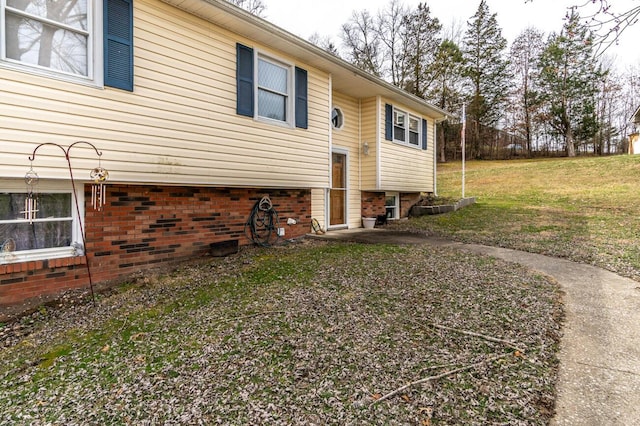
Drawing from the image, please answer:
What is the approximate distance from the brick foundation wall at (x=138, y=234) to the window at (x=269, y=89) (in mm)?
1566

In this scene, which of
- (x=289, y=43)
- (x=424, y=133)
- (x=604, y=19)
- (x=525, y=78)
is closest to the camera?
(x=604, y=19)

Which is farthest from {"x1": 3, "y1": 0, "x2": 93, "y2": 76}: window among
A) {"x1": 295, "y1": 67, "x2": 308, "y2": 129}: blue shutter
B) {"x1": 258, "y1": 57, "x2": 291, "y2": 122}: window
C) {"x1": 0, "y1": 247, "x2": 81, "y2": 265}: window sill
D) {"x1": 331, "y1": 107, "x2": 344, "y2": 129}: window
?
{"x1": 331, "y1": 107, "x2": 344, "y2": 129}: window

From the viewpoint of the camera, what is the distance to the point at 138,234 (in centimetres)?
469

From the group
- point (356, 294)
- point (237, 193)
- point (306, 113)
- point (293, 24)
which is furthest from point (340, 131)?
point (293, 24)

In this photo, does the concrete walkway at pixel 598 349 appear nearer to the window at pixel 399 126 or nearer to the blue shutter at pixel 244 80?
the blue shutter at pixel 244 80

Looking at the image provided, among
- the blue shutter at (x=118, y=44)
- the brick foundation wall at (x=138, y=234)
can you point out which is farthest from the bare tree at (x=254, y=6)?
the brick foundation wall at (x=138, y=234)

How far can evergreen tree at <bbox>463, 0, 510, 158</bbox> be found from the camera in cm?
2719

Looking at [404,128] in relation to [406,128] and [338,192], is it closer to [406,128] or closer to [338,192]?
[406,128]

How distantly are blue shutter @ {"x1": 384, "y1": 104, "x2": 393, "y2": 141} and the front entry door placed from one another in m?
1.49

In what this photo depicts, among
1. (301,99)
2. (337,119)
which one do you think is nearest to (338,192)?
(337,119)

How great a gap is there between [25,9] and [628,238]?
10588mm

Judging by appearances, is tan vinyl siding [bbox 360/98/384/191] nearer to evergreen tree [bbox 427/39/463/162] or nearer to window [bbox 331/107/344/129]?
window [bbox 331/107/344/129]

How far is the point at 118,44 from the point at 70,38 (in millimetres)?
499

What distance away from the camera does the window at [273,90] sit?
613 cm
